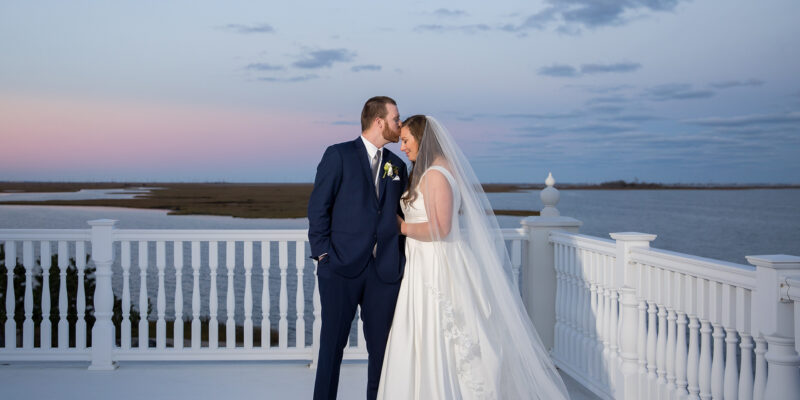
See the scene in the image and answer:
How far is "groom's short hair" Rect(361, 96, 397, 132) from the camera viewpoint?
3100 millimetres

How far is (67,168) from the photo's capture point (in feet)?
59.2

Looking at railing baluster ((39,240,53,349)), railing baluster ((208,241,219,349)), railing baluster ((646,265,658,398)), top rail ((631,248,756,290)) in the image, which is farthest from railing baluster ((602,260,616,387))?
railing baluster ((39,240,53,349))

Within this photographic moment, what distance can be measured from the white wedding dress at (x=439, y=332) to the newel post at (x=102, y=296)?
2.38 m

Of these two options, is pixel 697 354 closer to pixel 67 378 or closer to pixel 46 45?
pixel 67 378

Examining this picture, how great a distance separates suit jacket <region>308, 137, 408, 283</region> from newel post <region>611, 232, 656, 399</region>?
120 centimetres

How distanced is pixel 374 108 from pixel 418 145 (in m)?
0.27

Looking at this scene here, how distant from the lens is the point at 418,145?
3.13 m

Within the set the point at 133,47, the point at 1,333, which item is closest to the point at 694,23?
the point at 133,47

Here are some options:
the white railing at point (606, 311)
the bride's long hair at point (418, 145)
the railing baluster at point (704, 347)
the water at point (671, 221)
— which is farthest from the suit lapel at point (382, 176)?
the water at point (671, 221)

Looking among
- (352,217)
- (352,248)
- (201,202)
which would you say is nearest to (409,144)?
(352,217)

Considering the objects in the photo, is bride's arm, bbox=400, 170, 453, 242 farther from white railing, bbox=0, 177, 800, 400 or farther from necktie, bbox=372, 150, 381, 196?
white railing, bbox=0, 177, 800, 400

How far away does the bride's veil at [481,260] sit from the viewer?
3051mm

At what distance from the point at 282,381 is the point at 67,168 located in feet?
53.4

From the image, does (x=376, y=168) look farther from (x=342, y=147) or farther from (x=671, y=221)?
(x=671, y=221)
